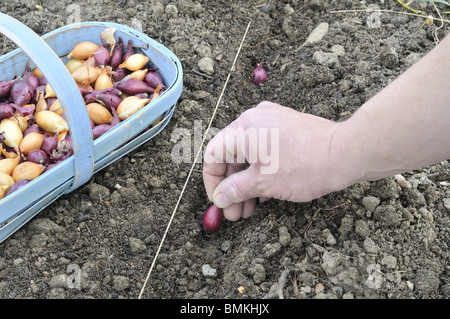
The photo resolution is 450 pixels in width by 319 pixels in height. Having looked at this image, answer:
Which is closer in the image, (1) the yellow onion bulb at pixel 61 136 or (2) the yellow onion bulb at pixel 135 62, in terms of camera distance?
(1) the yellow onion bulb at pixel 61 136

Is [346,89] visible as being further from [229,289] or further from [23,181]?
[23,181]

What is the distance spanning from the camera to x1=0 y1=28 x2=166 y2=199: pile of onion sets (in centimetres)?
168

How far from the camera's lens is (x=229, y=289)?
1.46 meters

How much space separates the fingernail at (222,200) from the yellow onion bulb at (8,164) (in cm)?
66

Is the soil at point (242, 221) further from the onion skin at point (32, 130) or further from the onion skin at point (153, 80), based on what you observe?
the onion skin at point (32, 130)

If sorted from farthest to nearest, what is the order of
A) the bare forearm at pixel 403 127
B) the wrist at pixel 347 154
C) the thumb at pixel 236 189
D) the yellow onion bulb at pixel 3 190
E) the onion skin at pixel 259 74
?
the onion skin at pixel 259 74 → the yellow onion bulb at pixel 3 190 → the thumb at pixel 236 189 → the wrist at pixel 347 154 → the bare forearm at pixel 403 127

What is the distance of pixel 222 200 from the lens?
1.52m

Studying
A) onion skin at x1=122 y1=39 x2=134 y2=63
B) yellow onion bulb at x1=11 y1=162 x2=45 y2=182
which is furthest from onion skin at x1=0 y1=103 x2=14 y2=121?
onion skin at x1=122 y1=39 x2=134 y2=63

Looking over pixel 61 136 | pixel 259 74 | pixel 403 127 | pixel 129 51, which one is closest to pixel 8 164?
pixel 61 136

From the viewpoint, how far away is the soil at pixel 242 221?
1.44 meters

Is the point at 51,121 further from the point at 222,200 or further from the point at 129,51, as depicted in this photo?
the point at 222,200

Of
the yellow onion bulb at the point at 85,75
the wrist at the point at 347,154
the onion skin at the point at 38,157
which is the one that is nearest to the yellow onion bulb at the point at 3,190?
the onion skin at the point at 38,157

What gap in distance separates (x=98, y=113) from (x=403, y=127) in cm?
106

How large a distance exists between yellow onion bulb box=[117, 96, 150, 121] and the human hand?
417mm
